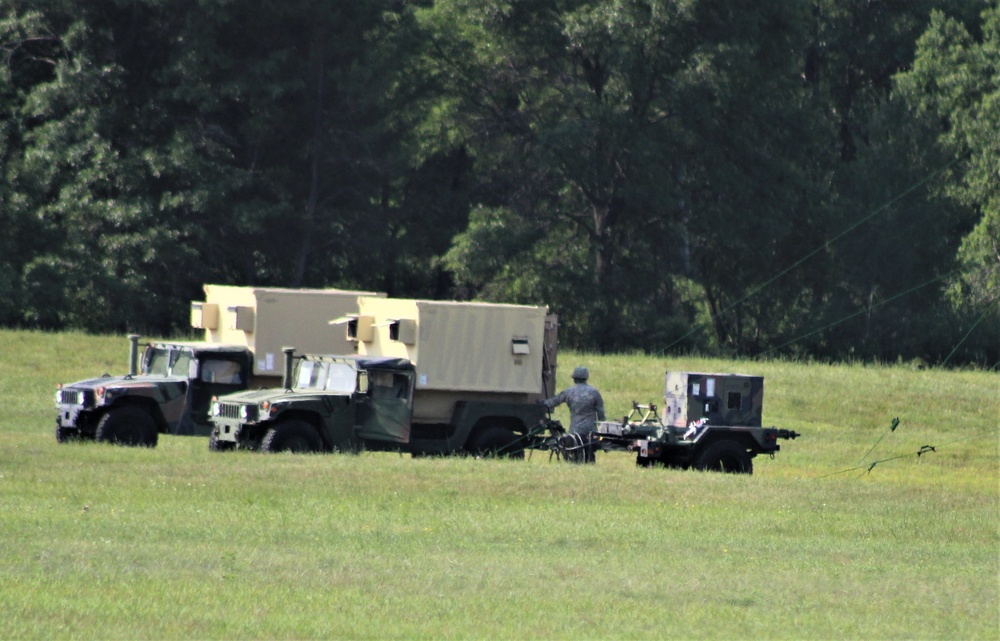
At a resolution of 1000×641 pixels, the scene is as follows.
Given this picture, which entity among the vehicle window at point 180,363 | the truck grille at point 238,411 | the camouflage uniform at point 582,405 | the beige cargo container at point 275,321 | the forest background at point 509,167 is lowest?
Answer: the truck grille at point 238,411

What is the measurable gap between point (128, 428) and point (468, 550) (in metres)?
11.2

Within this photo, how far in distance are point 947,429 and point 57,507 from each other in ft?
74.0

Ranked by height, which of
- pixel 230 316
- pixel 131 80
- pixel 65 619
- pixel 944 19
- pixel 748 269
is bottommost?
pixel 65 619

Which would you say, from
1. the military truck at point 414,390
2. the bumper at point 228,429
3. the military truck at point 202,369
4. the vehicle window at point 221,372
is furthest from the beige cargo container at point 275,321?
the bumper at point 228,429

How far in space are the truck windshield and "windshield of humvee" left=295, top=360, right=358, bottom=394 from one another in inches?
87.3

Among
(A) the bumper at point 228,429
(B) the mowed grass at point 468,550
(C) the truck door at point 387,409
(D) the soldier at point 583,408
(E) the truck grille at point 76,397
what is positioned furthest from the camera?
(E) the truck grille at point 76,397

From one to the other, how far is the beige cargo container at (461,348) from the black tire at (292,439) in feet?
5.76

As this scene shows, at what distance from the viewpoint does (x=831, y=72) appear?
2298 inches

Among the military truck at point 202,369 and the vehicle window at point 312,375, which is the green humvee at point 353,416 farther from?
the military truck at point 202,369

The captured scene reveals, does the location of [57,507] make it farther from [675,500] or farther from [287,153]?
[287,153]

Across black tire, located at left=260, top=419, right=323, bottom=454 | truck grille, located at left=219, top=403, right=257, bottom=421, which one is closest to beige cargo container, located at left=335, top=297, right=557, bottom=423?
black tire, located at left=260, top=419, right=323, bottom=454

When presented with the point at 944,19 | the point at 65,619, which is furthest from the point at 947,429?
the point at 65,619

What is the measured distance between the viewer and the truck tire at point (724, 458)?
23.0 m

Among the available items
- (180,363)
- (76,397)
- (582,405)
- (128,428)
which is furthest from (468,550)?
(180,363)
